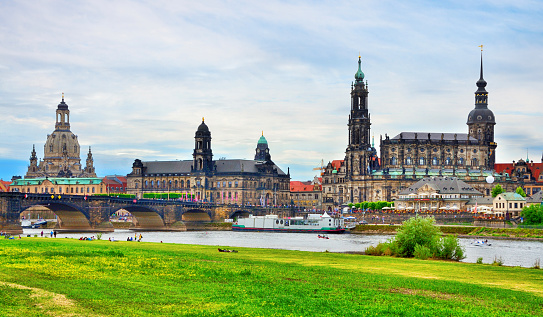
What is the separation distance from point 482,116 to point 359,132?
3328cm

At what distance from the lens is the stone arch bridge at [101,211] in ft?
333

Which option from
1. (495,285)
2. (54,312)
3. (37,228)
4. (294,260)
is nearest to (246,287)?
(54,312)

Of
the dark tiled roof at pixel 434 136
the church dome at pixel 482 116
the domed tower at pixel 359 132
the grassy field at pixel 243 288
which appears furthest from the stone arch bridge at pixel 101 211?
the church dome at pixel 482 116

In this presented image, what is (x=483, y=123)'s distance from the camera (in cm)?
19425

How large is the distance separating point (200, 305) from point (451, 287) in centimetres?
1137

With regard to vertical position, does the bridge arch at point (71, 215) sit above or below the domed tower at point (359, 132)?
below

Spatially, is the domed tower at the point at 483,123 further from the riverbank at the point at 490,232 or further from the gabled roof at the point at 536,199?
the riverbank at the point at 490,232

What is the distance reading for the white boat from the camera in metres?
130

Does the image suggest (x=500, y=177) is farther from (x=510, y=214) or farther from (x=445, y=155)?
(x=510, y=214)

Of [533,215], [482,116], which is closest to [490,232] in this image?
[533,215]

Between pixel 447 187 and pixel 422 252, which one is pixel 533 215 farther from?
pixel 422 252

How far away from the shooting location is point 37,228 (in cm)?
13900

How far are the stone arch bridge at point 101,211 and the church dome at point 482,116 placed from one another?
6714 cm

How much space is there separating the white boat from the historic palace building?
168 ft
